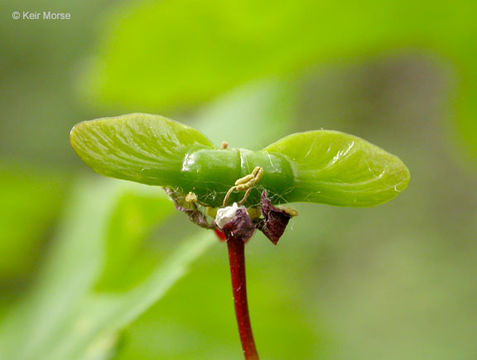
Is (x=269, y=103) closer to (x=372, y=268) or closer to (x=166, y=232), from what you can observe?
(x=166, y=232)

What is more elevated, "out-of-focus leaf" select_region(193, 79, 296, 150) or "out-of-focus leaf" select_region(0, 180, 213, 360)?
"out-of-focus leaf" select_region(193, 79, 296, 150)

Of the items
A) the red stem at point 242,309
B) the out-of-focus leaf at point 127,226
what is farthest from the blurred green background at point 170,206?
the red stem at point 242,309

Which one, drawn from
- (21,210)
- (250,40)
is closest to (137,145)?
(250,40)

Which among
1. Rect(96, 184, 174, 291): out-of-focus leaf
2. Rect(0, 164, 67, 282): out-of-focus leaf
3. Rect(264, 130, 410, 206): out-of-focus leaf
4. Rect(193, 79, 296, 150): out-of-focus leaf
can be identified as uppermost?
Rect(264, 130, 410, 206): out-of-focus leaf

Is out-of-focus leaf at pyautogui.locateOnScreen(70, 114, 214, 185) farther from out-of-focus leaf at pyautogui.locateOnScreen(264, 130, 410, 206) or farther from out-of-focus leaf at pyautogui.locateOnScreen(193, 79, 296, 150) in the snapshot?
out-of-focus leaf at pyautogui.locateOnScreen(193, 79, 296, 150)

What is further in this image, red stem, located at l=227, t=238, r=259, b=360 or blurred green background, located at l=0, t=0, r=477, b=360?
blurred green background, located at l=0, t=0, r=477, b=360

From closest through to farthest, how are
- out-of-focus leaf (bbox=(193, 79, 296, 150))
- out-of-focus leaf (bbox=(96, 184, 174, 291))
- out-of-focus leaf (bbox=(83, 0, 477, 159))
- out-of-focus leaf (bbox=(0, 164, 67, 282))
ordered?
out-of-focus leaf (bbox=(96, 184, 174, 291)), out-of-focus leaf (bbox=(83, 0, 477, 159)), out-of-focus leaf (bbox=(193, 79, 296, 150)), out-of-focus leaf (bbox=(0, 164, 67, 282))

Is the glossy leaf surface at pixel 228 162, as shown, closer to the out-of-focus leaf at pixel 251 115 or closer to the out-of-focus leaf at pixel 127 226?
the out-of-focus leaf at pixel 127 226

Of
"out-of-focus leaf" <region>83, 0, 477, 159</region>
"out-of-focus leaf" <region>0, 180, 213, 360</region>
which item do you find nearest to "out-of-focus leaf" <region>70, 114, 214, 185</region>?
"out-of-focus leaf" <region>0, 180, 213, 360</region>
